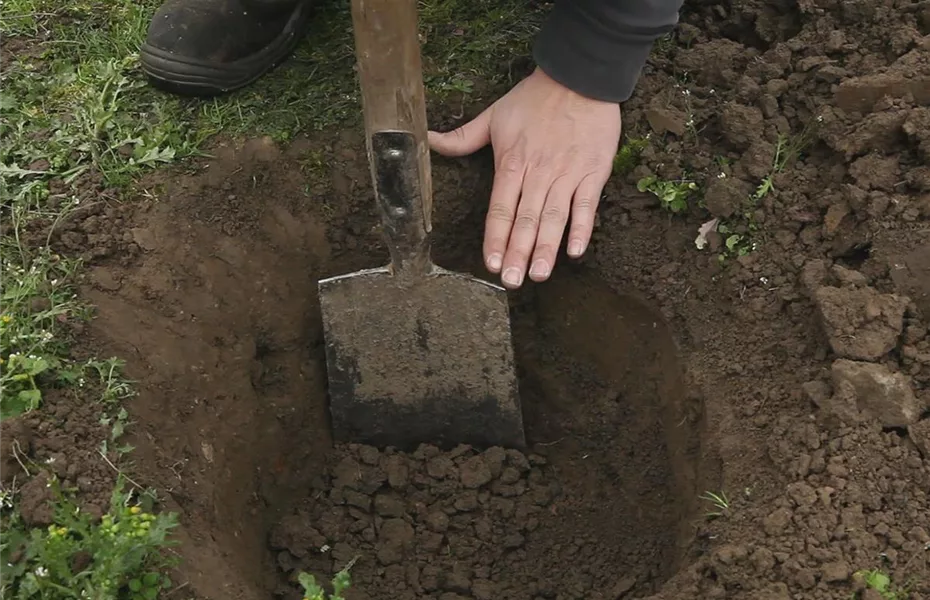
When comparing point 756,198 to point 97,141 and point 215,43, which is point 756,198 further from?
point 97,141

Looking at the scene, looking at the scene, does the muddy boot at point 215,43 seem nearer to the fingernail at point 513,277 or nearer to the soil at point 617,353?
the soil at point 617,353

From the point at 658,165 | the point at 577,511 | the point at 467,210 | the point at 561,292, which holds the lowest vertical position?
the point at 577,511

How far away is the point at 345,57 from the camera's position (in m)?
2.71

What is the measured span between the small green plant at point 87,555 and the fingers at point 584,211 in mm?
1136

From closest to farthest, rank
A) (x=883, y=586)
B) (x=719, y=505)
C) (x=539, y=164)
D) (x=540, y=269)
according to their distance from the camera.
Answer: (x=883, y=586), (x=719, y=505), (x=540, y=269), (x=539, y=164)

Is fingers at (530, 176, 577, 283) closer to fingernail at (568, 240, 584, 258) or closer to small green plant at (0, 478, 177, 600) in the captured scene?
fingernail at (568, 240, 584, 258)

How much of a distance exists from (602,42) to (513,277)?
63 centimetres

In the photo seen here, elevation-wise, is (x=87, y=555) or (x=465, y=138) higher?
(x=465, y=138)

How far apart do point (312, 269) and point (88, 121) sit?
741 mm

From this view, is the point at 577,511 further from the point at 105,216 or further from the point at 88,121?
the point at 88,121

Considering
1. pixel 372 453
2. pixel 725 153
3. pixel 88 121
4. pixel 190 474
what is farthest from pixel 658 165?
pixel 88 121

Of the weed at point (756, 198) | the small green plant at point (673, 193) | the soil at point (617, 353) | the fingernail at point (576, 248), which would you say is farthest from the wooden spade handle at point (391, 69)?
the weed at point (756, 198)

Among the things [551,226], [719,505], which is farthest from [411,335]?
[719,505]

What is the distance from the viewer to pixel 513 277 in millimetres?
2275
